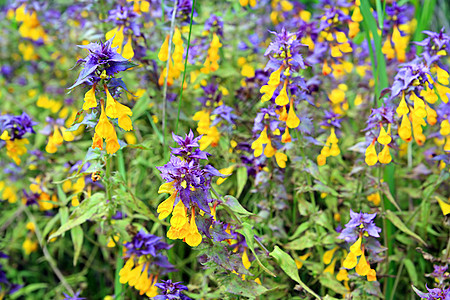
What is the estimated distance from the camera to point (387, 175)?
195cm

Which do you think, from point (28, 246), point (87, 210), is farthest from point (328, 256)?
point (28, 246)

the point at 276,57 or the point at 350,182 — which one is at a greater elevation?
the point at 276,57

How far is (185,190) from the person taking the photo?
1.28 m

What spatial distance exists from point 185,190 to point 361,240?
72 cm

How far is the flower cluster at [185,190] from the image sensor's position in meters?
1.25

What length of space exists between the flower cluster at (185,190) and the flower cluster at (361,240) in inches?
22.4

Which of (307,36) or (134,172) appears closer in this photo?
(307,36)

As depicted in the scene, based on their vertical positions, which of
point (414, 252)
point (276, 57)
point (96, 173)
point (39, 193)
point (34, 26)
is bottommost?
point (414, 252)

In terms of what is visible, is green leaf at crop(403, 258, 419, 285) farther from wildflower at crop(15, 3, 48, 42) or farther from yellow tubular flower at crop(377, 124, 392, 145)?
wildflower at crop(15, 3, 48, 42)

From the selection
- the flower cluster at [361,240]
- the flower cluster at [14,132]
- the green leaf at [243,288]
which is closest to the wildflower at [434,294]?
the flower cluster at [361,240]

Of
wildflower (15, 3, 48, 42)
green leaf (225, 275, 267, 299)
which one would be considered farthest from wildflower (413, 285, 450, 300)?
wildflower (15, 3, 48, 42)

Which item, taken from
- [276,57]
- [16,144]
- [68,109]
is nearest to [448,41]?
[276,57]

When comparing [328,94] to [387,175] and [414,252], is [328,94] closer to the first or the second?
[387,175]

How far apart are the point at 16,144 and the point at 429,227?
6.49 feet
